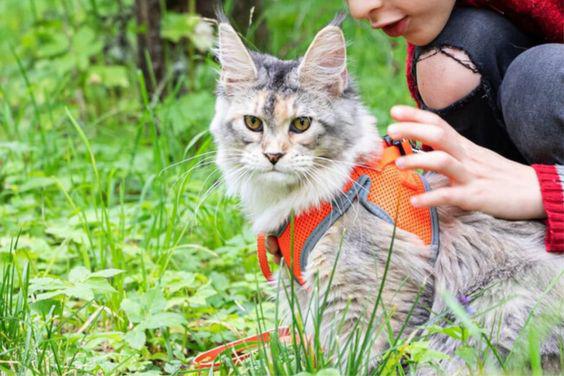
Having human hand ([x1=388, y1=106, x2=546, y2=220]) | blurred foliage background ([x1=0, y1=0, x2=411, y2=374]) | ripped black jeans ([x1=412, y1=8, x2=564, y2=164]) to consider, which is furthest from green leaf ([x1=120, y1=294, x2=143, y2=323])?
ripped black jeans ([x1=412, y1=8, x2=564, y2=164])

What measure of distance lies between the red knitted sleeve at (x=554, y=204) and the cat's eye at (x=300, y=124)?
2.24 feet

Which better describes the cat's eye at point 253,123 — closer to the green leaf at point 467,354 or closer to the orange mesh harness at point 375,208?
the orange mesh harness at point 375,208

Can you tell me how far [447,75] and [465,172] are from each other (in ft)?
1.53

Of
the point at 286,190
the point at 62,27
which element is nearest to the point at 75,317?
the point at 286,190

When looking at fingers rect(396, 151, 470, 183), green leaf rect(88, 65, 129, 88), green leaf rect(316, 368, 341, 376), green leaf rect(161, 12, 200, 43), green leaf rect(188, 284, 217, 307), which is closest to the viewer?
green leaf rect(316, 368, 341, 376)

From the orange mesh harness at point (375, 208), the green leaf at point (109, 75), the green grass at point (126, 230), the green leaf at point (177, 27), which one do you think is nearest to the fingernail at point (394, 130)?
the orange mesh harness at point (375, 208)

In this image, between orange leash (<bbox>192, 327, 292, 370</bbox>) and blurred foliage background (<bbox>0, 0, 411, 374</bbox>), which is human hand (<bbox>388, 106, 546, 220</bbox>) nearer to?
orange leash (<bbox>192, 327, 292, 370</bbox>)

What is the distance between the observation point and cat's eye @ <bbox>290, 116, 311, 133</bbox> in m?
2.36

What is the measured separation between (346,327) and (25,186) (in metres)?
1.89

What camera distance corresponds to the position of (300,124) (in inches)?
93.0

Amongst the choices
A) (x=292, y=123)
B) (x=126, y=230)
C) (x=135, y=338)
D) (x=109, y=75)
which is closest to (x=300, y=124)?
(x=292, y=123)

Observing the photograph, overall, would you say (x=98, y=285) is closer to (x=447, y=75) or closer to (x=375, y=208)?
(x=375, y=208)

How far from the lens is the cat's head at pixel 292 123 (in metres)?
2.31

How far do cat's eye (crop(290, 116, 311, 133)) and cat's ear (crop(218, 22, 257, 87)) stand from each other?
0.68ft
